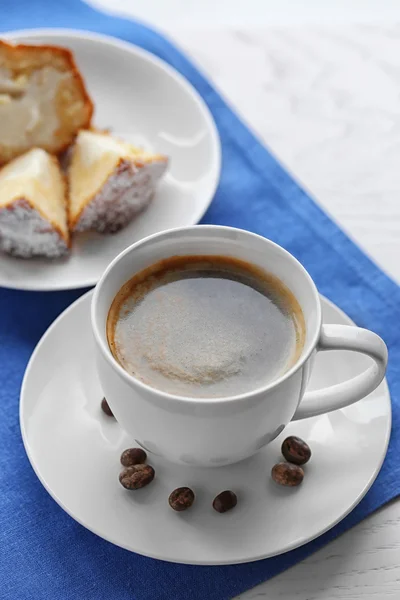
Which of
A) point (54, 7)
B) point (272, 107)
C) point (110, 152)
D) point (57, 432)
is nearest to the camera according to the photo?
point (57, 432)

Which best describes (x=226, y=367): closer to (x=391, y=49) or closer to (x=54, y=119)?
(x=54, y=119)

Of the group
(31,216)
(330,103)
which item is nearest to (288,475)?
(31,216)

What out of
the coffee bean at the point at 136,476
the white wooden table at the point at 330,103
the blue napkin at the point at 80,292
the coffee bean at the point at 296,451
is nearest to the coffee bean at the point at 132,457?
the coffee bean at the point at 136,476

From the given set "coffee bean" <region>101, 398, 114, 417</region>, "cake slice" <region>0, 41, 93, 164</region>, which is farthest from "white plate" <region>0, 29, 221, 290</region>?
"coffee bean" <region>101, 398, 114, 417</region>

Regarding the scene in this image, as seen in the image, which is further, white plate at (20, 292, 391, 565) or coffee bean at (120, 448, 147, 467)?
coffee bean at (120, 448, 147, 467)

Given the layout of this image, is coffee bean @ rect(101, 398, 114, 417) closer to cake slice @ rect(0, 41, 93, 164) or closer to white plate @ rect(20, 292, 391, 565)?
white plate @ rect(20, 292, 391, 565)

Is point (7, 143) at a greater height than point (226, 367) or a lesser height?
lesser

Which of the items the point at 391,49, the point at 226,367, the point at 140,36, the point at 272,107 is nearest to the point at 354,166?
the point at 272,107
